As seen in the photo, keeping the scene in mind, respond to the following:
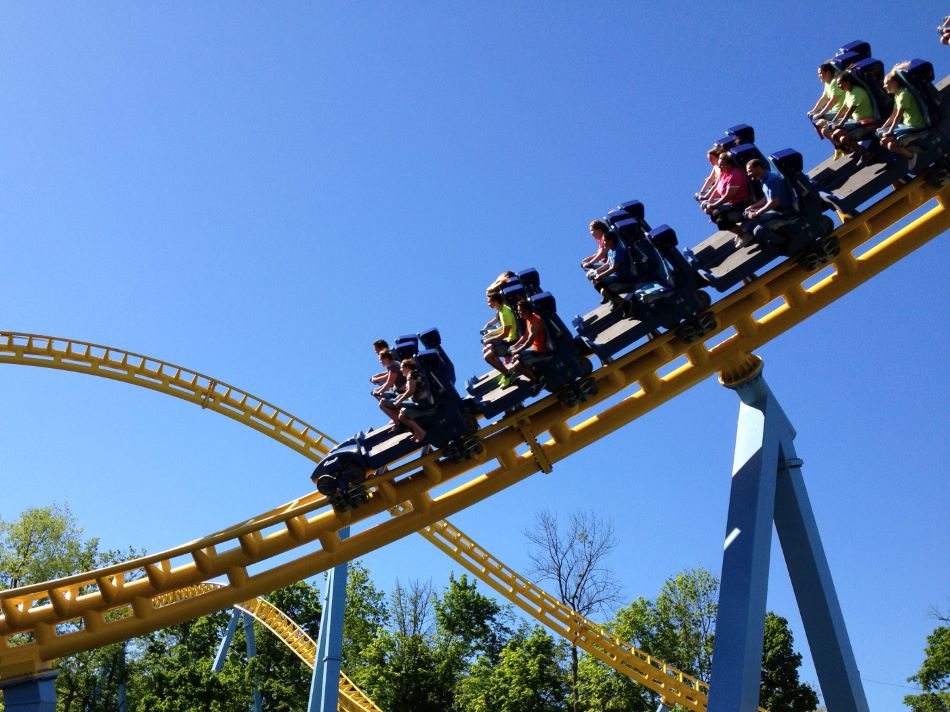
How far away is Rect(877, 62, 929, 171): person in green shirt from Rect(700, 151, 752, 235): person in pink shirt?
978 mm

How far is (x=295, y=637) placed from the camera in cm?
1656

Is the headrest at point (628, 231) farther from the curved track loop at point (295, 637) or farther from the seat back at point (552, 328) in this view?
the curved track loop at point (295, 637)

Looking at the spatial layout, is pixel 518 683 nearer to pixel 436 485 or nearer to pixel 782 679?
pixel 782 679

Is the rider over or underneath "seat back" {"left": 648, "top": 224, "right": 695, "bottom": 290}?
underneath

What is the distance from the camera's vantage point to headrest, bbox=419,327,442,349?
674 centimetres

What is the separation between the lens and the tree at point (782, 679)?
22875 millimetres

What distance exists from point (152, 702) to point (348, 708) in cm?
492

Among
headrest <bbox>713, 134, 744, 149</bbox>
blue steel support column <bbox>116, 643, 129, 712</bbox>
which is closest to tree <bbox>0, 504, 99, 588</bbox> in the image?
blue steel support column <bbox>116, 643, 129, 712</bbox>

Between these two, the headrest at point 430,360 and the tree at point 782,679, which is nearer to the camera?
the headrest at point 430,360

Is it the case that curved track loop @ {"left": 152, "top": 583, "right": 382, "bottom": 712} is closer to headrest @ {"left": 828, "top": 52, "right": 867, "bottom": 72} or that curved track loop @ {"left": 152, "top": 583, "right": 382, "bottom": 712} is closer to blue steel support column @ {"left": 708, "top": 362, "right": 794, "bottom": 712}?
blue steel support column @ {"left": 708, "top": 362, "right": 794, "bottom": 712}

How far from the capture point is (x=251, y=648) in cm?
1845

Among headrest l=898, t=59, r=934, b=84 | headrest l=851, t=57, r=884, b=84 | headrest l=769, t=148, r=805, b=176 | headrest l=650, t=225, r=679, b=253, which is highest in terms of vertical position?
headrest l=851, t=57, r=884, b=84

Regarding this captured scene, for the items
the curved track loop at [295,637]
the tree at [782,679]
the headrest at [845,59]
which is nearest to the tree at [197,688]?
the curved track loop at [295,637]

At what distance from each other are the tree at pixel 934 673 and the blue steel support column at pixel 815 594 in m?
25.0
